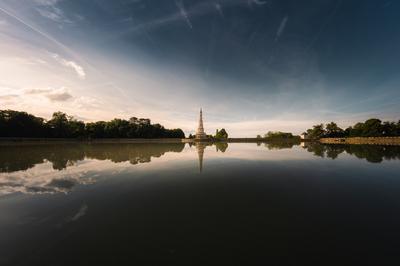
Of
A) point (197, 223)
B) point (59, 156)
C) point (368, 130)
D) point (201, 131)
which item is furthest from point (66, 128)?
point (368, 130)

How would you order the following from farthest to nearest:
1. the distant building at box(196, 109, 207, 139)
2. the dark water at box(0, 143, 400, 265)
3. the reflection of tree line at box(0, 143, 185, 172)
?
the distant building at box(196, 109, 207, 139)
the reflection of tree line at box(0, 143, 185, 172)
the dark water at box(0, 143, 400, 265)

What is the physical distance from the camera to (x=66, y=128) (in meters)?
63.8

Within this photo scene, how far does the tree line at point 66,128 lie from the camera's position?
5023cm

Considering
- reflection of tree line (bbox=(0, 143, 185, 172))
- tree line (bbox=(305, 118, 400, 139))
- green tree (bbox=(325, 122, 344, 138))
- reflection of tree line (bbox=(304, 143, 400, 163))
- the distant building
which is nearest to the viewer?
reflection of tree line (bbox=(0, 143, 185, 172))

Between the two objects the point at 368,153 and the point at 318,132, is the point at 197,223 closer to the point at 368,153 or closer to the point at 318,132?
the point at 368,153

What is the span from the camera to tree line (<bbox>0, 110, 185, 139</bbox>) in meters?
50.2

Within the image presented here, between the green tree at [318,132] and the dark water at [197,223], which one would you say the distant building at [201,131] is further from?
the dark water at [197,223]

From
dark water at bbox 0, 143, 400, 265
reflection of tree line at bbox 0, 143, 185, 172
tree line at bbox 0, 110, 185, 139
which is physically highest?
tree line at bbox 0, 110, 185, 139

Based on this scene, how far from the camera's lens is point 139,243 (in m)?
4.76

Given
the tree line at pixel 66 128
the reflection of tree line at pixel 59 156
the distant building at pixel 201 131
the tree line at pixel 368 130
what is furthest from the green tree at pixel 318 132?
the reflection of tree line at pixel 59 156

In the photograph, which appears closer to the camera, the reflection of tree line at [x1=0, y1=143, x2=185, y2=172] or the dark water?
the dark water

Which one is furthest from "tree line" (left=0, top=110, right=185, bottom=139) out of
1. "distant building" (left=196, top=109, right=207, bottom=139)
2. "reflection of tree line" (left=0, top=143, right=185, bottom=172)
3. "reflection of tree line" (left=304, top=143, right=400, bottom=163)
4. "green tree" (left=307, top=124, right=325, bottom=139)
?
"green tree" (left=307, top=124, right=325, bottom=139)

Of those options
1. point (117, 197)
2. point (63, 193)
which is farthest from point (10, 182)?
point (117, 197)

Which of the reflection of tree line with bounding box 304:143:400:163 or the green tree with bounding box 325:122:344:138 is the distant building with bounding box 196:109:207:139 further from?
the green tree with bounding box 325:122:344:138
